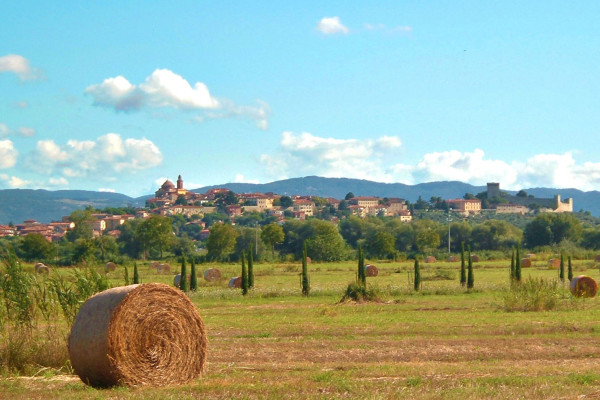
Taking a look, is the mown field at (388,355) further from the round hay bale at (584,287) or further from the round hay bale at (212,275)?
the round hay bale at (212,275)

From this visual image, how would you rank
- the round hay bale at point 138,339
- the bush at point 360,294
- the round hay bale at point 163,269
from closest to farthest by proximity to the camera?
1. the round hay bale at point 138,339
2. the bush at point 360,294
3. the round hay bale at point 163,269

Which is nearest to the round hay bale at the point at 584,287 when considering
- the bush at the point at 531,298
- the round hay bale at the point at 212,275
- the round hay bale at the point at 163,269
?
the bush at the point at 531,298

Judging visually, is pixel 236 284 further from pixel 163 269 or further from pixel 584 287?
pixel 163 269

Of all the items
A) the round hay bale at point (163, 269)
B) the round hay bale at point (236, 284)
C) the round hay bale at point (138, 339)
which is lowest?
the round hay bale at point (163, 269)

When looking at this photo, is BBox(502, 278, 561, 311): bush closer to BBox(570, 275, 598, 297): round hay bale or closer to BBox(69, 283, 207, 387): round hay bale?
BBox(570, 275, 598, 297): round hay bale

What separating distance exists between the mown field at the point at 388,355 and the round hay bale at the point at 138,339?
367 millimetres

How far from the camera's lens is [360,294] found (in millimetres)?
37875

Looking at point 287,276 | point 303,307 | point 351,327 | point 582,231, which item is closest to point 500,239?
point 582,231

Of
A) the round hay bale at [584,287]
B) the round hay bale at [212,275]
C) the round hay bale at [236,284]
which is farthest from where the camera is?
the round hay bale at [212,275]

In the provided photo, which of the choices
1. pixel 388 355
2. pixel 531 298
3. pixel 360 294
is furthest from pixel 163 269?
pixel 388 355

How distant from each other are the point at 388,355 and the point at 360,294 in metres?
19.3

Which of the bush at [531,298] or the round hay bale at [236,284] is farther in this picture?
the round hay bale at [236,284]

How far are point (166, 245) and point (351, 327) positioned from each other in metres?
87.3

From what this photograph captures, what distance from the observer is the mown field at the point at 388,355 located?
1370cm
